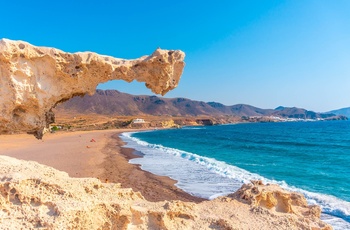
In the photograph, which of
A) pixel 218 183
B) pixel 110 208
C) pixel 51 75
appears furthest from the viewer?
pixel 218 183

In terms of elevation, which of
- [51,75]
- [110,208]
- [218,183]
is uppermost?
[51,75]

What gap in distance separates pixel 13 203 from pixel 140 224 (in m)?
2.24

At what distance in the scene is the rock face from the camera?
6676 mm

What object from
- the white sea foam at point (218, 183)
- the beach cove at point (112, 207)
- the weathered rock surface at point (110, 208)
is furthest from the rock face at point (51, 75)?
the white sea foam at point (218, 183)

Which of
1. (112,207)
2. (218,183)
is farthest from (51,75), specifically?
(218,183)

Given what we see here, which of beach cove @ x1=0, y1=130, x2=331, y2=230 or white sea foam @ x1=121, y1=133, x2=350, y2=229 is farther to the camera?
white sea foam @ x1=121, y1=133, x2=350, y2=229

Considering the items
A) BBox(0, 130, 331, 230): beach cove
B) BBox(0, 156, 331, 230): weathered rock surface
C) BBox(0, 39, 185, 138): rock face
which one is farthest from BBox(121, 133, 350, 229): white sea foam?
BBox(0, 39, 185, 138): rock face

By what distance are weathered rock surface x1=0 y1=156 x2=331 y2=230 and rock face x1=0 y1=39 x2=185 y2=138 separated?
1400mm

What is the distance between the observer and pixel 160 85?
8250mm

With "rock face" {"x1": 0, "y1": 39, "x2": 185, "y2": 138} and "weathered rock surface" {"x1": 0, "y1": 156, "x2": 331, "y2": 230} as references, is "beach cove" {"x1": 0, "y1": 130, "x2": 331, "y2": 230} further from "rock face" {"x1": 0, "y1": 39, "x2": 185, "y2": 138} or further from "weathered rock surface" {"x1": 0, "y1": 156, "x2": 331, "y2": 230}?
"rock face" {"x1": 0, "y1": 39, "x2": 185, "y2": 138}

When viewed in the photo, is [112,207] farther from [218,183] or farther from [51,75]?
[218,183]

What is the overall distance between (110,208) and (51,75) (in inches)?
141

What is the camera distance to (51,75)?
23.6 feet

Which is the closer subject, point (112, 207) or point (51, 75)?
point (112, 207)
